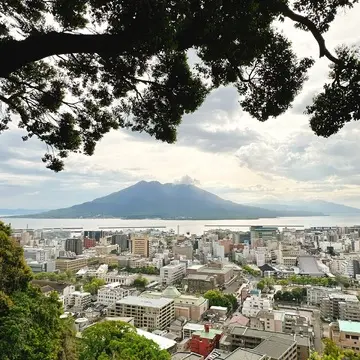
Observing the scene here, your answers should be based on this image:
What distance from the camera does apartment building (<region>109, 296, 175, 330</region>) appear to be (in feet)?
48.5

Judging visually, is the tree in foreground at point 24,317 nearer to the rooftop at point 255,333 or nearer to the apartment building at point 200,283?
the rooftop at point 255,333

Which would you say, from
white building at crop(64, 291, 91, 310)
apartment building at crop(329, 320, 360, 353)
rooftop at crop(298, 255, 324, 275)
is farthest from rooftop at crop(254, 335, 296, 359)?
rooftop at crop(298, 255, 324, 275)

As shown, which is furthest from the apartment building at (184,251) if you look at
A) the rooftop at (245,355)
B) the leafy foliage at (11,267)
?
the leafy foliage at (11,267)

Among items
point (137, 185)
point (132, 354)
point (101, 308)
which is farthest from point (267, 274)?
point (137, 185)

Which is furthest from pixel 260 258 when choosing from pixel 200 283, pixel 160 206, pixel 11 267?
pixel 160 206

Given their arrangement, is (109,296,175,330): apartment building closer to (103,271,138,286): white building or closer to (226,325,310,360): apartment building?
(226,325,310,360): apartment building

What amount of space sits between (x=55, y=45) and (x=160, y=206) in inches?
5764

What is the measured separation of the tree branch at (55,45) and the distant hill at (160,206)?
123848 mm

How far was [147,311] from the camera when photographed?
1494 centimetres

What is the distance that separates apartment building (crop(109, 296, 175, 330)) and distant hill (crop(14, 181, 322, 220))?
10897 centimetres

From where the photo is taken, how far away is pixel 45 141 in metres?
2.46

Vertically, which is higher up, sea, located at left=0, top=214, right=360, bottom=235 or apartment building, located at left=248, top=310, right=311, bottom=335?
sea, located at left=0, top=214, right=360, bottom=235

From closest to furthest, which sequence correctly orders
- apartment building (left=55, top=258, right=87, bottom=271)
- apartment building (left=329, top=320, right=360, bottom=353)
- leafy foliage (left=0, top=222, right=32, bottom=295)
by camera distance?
leafy foliage (left=0, top=222, right=32, bottom=295) → apartment building (left=329, top=320, right=360, bottom=353) → apartment building (left=55, top=258, right=87, bottom=271)

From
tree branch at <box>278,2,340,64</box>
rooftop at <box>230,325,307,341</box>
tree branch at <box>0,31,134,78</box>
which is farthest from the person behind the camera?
rooftop at <box>230,325,307,341</box>
